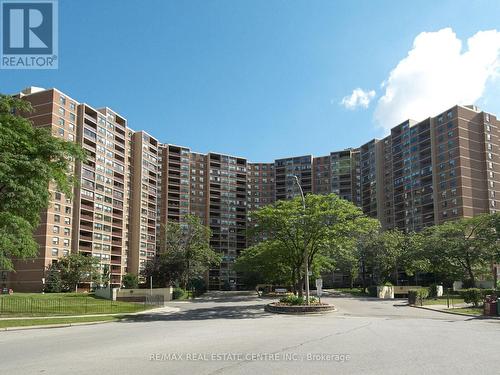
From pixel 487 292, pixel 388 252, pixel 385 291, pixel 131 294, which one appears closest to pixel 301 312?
pixel 487 292

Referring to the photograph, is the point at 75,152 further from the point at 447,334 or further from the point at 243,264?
the point at 243,264

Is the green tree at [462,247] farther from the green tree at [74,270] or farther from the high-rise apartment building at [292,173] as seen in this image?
the high-rise apartment building at [292,173]

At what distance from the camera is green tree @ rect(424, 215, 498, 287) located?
2286 inches

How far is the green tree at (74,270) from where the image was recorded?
263 ft

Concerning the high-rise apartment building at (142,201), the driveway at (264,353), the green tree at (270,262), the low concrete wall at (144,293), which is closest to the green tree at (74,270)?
the low concrete wall at (144,293)

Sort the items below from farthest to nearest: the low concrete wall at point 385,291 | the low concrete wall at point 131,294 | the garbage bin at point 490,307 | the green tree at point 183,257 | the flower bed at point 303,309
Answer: the green tree at point 183,257, the low concrete wall at point 385,291, the low concrete wall at point 131,294, the flower bed at point 303,309, the garbage bin at point 490,307

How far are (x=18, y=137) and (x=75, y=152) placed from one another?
398 centimetres

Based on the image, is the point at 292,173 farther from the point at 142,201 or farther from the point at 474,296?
the point at 474,296

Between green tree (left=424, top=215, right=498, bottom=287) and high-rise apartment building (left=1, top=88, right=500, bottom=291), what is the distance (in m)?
41.9

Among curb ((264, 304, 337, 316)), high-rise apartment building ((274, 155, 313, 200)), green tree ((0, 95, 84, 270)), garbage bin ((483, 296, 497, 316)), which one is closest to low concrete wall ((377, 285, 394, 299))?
curb ((264, 304, 337, 316))

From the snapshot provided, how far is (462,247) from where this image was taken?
192 feet

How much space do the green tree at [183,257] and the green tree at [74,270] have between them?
12.8m

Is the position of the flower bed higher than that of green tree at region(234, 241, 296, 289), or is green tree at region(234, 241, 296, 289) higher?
green tree at region(234, 241, 296, 289)

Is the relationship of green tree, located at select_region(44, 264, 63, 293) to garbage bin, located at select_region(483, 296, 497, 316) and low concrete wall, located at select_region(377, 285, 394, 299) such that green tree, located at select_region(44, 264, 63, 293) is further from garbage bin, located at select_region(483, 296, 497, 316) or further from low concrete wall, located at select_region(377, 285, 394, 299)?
garbage bin, located at select_region(483, 296, 497, 316)
